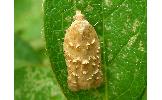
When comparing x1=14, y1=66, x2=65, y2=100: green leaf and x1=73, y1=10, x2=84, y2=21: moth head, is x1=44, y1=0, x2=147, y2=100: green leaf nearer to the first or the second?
x1=73, y1=10, x2=84, y2=21: moth head

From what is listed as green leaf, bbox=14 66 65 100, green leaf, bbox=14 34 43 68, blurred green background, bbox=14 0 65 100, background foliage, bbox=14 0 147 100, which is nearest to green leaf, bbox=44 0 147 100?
background foliage, bbox=14 0 147 100

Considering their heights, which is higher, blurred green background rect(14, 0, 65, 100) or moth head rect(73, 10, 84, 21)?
moth head rect(73, 10, 84, 21)

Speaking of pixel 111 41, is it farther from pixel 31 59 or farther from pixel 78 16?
pixel 31 59

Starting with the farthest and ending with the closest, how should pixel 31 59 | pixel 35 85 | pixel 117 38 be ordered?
pixel 31 59, pixel 35 85, pixel 117 38

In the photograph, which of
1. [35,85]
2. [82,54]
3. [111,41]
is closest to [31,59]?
[35,85]

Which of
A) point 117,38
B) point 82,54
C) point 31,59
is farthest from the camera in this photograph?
point 31,59

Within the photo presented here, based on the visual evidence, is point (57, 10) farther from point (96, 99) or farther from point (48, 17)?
point (96, 99)
